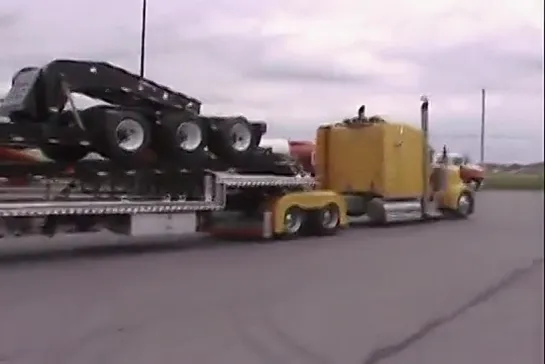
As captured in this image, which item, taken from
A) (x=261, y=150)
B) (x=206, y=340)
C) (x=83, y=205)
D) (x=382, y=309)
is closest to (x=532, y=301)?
(x=382, y=309)

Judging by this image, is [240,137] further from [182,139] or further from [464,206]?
[464,206]

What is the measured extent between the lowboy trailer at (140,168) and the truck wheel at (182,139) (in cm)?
2

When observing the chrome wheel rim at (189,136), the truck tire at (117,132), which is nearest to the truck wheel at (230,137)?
the chrome wheel rim at (189,136)

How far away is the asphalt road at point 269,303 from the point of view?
280 inches

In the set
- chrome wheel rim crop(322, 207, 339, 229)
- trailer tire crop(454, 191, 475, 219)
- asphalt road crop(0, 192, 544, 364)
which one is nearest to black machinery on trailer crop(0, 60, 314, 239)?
asphalt road crop(0, 192, 544, 364)

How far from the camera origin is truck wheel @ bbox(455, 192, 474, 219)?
25250 mm

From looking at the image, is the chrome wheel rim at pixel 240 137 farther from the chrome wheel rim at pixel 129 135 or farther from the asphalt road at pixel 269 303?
the chrome wheel rim at pixel 129 135

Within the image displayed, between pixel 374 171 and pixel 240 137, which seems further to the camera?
pixel 374 171

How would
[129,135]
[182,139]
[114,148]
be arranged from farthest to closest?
[182,139]
[129,135]
[114,148]

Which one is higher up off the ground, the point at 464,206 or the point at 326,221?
the point at 464,206

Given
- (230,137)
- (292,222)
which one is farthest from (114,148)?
(292,222)

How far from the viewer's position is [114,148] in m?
14.1

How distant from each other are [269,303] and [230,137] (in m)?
7.20

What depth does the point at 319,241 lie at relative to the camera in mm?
17500
